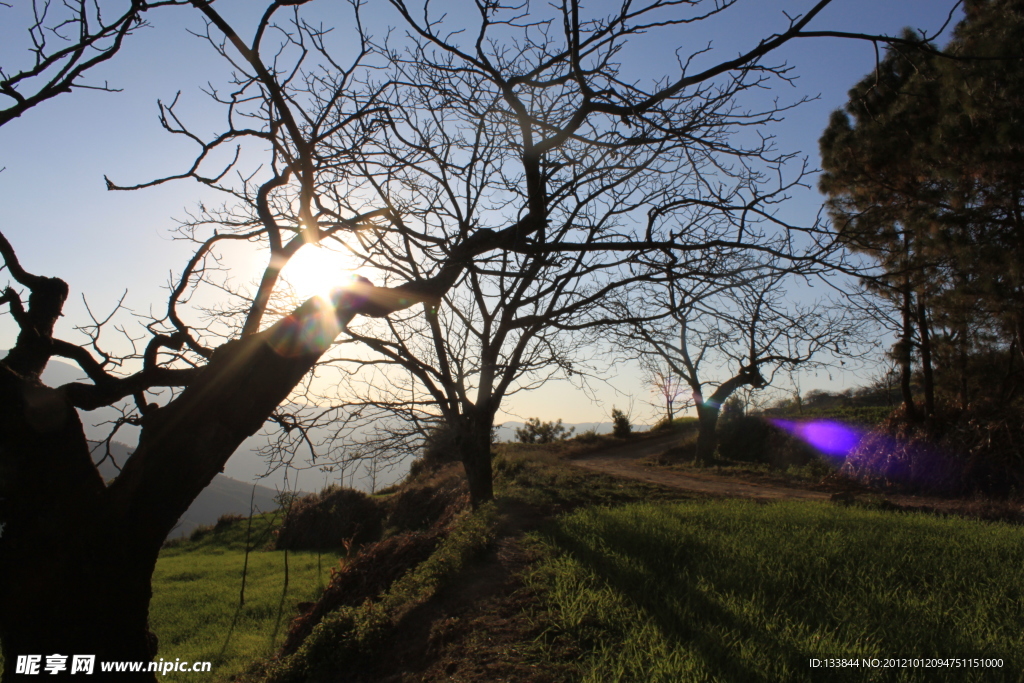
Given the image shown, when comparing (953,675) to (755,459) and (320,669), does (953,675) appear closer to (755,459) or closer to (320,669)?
(320,669)

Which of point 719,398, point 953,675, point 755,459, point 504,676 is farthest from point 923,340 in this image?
point 504,676

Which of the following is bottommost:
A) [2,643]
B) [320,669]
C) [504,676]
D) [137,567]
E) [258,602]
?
[258,602]

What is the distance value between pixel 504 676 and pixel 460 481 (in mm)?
10024

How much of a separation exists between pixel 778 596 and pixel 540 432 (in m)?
24.9

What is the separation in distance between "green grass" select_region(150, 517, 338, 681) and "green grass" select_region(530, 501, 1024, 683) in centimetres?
495

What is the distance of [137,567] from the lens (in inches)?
137

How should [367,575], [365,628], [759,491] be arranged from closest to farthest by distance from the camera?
[365,628]
[367,575]
[759,491]

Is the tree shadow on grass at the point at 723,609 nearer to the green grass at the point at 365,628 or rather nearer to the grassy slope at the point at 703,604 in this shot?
the grassy slope at the point at 703,604

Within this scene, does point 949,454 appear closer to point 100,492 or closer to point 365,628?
point 365,628

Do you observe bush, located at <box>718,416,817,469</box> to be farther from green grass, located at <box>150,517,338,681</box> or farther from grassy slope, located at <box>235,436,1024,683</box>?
green grass, located at <box>150,517,338,681</box>

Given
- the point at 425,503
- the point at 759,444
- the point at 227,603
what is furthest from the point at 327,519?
the point at 759,444

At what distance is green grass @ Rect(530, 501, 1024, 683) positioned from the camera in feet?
10.7

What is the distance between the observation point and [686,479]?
1430cm

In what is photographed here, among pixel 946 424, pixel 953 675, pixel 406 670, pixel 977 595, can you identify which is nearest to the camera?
pixel 953 675
